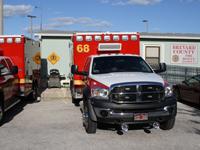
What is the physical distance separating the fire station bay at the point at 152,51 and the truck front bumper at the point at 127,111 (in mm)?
12474

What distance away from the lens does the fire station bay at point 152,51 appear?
20.5 m

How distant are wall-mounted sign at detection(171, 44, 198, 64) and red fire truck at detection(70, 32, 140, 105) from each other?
881 cm

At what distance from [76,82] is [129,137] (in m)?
4.92

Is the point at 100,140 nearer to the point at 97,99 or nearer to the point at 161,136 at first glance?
the point at 97,99

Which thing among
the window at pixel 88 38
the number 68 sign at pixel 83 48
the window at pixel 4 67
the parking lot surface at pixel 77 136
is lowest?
the parking lot surface at pixel 77 136

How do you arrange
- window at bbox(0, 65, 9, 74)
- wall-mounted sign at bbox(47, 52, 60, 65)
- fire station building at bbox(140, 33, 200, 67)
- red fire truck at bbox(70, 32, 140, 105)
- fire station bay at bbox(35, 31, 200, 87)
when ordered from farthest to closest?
fire station building at bbox(140, 33, 200, 67) → wall-mounted sign at bbox(47, 52, 60, 65) → fire station bay at bbox(35, 31, 200, 87) → red fire truck at bbox(70, 32, 140, 105) → window at bbox(0, 65, 9, 74)

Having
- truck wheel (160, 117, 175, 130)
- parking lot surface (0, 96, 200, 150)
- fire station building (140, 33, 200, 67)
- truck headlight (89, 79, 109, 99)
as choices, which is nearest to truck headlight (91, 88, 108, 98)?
truck headlight (89, 79, 109, 99)

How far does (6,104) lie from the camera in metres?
10.2

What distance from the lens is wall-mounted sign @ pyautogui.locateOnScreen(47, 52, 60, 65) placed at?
20656 mm

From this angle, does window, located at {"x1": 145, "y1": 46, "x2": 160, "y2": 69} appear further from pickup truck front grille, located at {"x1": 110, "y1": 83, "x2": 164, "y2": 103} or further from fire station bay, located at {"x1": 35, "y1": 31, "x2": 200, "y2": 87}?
pickup truck front grille, located at {"x1": 110, "y1": 83, "x2": 164, "y2": 103}

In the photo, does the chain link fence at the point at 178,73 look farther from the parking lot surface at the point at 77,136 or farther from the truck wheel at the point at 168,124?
the truck wheel at the point at 168,124

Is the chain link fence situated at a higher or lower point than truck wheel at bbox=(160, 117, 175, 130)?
higher

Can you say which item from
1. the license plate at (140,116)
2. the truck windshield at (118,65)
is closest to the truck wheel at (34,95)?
the truck windshield at (118,65)

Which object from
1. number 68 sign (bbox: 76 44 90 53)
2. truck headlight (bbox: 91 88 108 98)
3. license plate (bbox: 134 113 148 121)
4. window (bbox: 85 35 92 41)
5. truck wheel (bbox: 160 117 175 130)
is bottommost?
truck wheel (bbox: 160 117 175 130)
